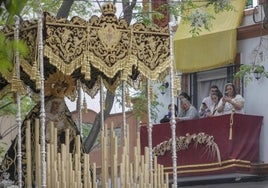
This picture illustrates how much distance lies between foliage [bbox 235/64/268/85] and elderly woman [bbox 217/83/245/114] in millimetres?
350

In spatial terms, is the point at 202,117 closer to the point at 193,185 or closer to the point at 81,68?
the point at 193,185

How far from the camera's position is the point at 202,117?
21406mm

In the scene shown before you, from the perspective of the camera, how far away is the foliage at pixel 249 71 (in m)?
18.8

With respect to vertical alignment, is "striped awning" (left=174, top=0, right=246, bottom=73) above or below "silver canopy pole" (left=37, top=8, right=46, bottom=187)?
above

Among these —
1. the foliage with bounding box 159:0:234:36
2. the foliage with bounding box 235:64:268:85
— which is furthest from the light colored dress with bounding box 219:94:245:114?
the foliage with bounding box 159:0:234:36

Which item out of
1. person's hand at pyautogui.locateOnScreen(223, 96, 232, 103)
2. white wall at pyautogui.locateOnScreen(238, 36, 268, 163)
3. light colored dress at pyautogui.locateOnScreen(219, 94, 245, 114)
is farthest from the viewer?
white wall at pyautogui.locateOnScreen(238, 36, 268, 163)

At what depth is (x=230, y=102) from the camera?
20.6 m

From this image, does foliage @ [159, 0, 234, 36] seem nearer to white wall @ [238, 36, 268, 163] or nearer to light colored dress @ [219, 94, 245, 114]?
white wall @ [238, 36, 268, 163]

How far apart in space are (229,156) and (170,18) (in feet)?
12.9

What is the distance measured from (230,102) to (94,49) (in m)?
8.64

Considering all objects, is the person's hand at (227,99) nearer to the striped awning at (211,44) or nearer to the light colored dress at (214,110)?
the light colored dress at (214,110)

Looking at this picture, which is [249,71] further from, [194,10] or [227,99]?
[194,10]

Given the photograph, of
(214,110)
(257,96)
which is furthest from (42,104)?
(257,96)

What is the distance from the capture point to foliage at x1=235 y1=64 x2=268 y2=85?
18.8 m
